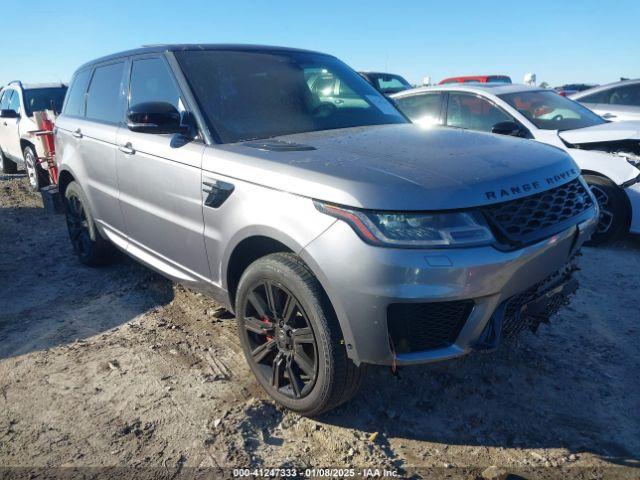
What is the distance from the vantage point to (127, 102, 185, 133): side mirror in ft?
9.39

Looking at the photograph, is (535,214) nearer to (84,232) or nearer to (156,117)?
(156,117)

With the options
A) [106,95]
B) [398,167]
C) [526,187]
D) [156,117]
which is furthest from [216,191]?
[106,95]

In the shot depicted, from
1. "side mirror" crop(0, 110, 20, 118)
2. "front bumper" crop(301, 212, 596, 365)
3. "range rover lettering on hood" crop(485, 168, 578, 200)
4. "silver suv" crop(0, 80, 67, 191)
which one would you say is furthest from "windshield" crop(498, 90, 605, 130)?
"side mirror" crop(0, 110, 20, 118)

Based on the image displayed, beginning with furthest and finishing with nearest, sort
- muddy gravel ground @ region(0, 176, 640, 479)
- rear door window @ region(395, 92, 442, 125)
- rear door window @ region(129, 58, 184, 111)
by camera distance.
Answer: rear door window @ region(395, 92, 442, 125) → rear door window @ region(129, 58, 184, 111) → muddy gravel ground @ region(0, 176, 640, 479)

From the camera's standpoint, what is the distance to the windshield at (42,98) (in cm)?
878

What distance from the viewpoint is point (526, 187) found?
7.51 ft

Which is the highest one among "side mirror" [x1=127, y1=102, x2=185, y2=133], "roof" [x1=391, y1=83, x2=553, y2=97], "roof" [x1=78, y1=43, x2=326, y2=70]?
"roof" [x1=78, y1=43, x2=326, y2=70]

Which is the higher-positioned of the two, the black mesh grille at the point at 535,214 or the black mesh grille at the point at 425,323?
the black mesh grille at the point at 535,214

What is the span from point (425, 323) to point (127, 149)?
247 cm

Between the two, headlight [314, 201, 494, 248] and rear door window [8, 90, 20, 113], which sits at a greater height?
rear door window [8, 90, 20, 113]

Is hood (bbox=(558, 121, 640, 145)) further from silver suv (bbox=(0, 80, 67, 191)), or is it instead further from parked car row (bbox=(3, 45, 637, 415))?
silver suv (bbox=(0, 80, 67, 191))

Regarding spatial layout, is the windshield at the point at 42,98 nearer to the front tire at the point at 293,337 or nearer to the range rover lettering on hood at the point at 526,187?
the front tire at the point at 293,337

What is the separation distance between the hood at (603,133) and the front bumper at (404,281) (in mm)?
3610

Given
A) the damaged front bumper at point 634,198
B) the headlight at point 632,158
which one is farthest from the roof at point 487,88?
the damaged front bumper at point 634,198
